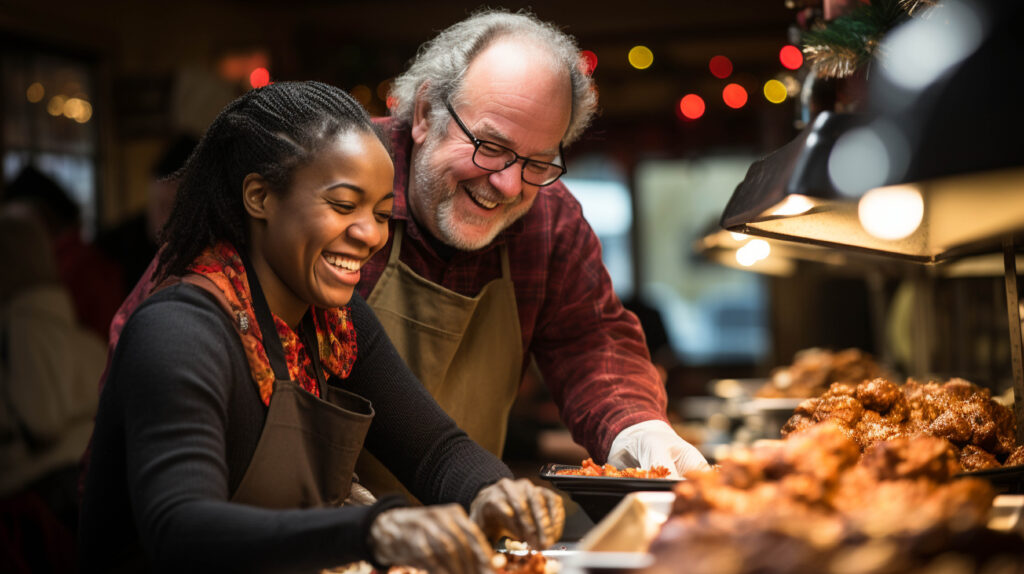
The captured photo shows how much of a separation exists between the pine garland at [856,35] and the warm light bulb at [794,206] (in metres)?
0.39

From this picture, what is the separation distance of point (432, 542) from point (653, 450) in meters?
0.92

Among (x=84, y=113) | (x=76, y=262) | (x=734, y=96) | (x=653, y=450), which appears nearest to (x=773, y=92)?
(x=734, y=96)

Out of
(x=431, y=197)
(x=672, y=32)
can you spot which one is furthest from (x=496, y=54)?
(x=672, y=32)

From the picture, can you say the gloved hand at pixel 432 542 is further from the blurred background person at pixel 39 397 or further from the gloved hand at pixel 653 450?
the blurred background person at pixel 39 397

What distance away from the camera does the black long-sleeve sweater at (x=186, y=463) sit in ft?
3.92

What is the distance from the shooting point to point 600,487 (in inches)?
62.6

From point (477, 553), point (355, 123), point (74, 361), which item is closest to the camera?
point (477, 553)

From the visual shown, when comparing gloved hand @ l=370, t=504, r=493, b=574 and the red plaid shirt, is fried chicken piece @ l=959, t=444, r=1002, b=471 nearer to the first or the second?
the red plaid shirt

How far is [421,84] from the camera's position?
230 centimetres

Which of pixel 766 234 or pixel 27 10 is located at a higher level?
pixel 27 10

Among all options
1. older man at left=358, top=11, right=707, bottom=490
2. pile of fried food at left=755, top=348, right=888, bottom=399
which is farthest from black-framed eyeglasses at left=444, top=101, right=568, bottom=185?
pile of fried food at left=755, top=348, right=888, bottom=399

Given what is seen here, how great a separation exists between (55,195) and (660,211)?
5579mm

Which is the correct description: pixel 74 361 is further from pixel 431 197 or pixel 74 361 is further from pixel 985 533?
pixel 985 533

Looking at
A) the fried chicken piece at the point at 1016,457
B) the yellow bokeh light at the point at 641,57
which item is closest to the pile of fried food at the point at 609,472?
the fried chicken piece at the point at 1016,457
